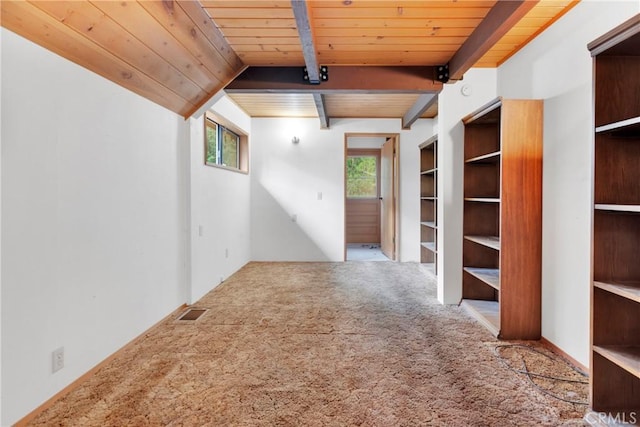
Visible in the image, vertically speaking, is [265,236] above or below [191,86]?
below

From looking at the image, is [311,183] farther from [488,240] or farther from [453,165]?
[488,240]

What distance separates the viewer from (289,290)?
139 inches

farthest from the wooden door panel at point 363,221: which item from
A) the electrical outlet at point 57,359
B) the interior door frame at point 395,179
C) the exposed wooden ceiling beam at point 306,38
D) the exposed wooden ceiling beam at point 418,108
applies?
the electrical outlet at point 57,359

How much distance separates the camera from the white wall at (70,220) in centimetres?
141

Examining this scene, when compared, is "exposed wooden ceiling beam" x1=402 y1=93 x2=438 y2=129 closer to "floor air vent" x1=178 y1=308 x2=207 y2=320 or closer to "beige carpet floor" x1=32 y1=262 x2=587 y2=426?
"beige carpet floor" x1=32 y1=262 x2=587 y2=426

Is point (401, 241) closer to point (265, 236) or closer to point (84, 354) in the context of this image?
point (265, 236)

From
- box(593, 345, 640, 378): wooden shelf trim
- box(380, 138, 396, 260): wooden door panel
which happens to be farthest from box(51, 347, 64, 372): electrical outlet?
box(380, 138, 396, 260): wooden door panel

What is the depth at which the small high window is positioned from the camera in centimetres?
373

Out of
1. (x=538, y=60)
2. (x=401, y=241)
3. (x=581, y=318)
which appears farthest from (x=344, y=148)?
(x=581, y=318)

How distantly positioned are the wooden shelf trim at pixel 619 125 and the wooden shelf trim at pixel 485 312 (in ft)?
5.04

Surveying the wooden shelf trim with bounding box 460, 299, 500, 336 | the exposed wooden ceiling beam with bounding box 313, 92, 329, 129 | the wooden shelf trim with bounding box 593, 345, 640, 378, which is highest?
the exposed wooden ceiling beam with bounding box 313, 92, 329, 129

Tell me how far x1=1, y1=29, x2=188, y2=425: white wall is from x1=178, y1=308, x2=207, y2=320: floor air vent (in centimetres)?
23

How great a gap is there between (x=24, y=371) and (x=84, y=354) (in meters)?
0.37

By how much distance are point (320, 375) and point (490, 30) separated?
2319 mm
